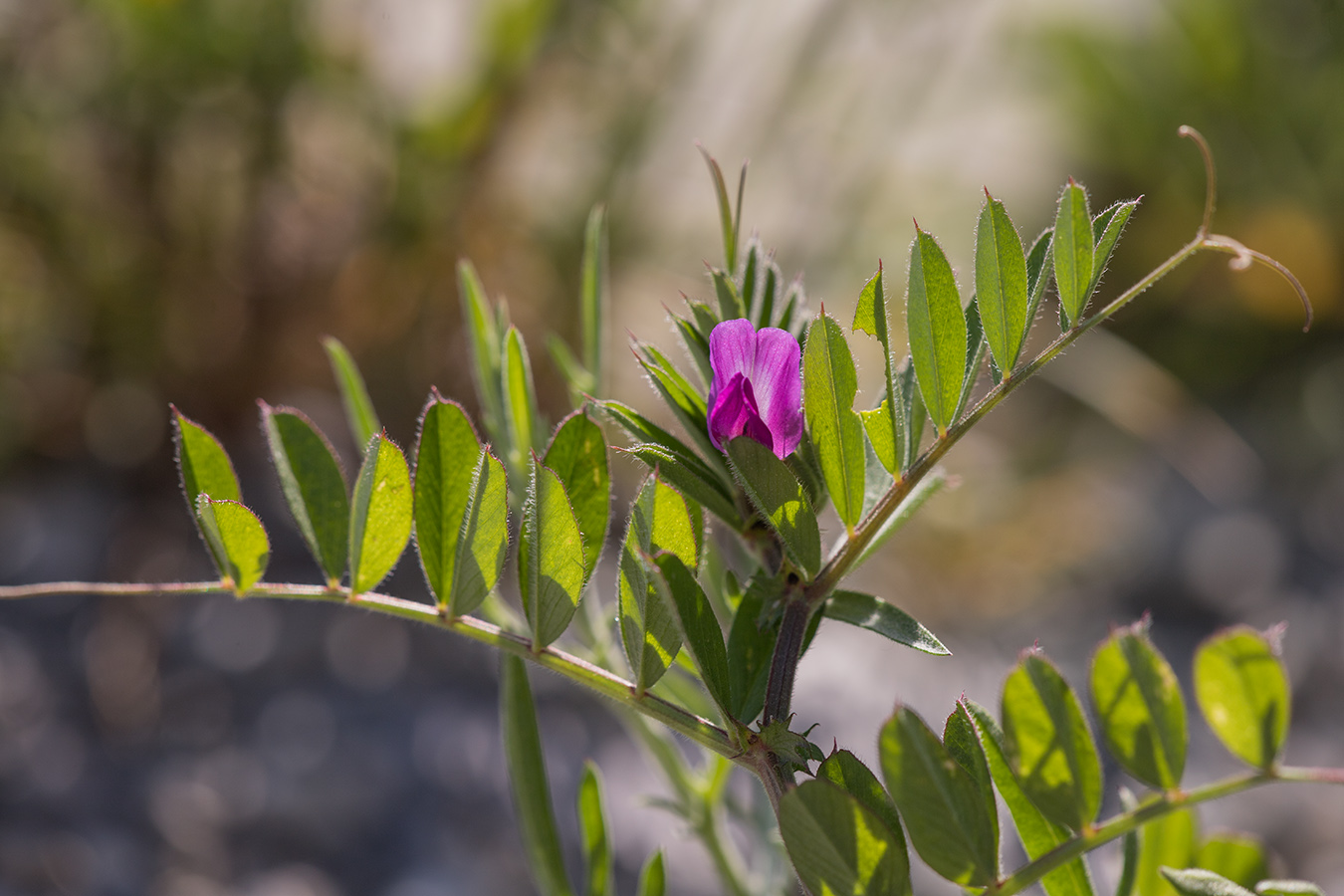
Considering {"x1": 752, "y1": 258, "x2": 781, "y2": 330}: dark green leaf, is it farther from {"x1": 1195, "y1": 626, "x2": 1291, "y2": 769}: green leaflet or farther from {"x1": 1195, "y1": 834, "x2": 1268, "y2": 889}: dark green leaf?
{"x1": 1195, "y1": 834, "x2": 1268, "y2": 889}: dark green leaf

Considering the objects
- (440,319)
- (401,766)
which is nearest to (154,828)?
(401,766)

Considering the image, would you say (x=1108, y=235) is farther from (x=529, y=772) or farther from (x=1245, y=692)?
(x=529, y=772)

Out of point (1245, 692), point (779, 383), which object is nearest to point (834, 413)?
point (779, 383)

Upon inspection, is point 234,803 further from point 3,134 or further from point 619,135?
point 619,135

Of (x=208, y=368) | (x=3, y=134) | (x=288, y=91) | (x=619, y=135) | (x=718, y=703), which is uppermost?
(x=619, y=135)

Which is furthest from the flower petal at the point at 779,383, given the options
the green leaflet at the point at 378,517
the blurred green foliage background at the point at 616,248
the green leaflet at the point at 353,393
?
the blurred green foliage background at the point at 616,248

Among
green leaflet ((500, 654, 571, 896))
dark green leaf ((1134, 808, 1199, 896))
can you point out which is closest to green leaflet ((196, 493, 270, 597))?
green leaflet ((500, 654, 571, 896))
